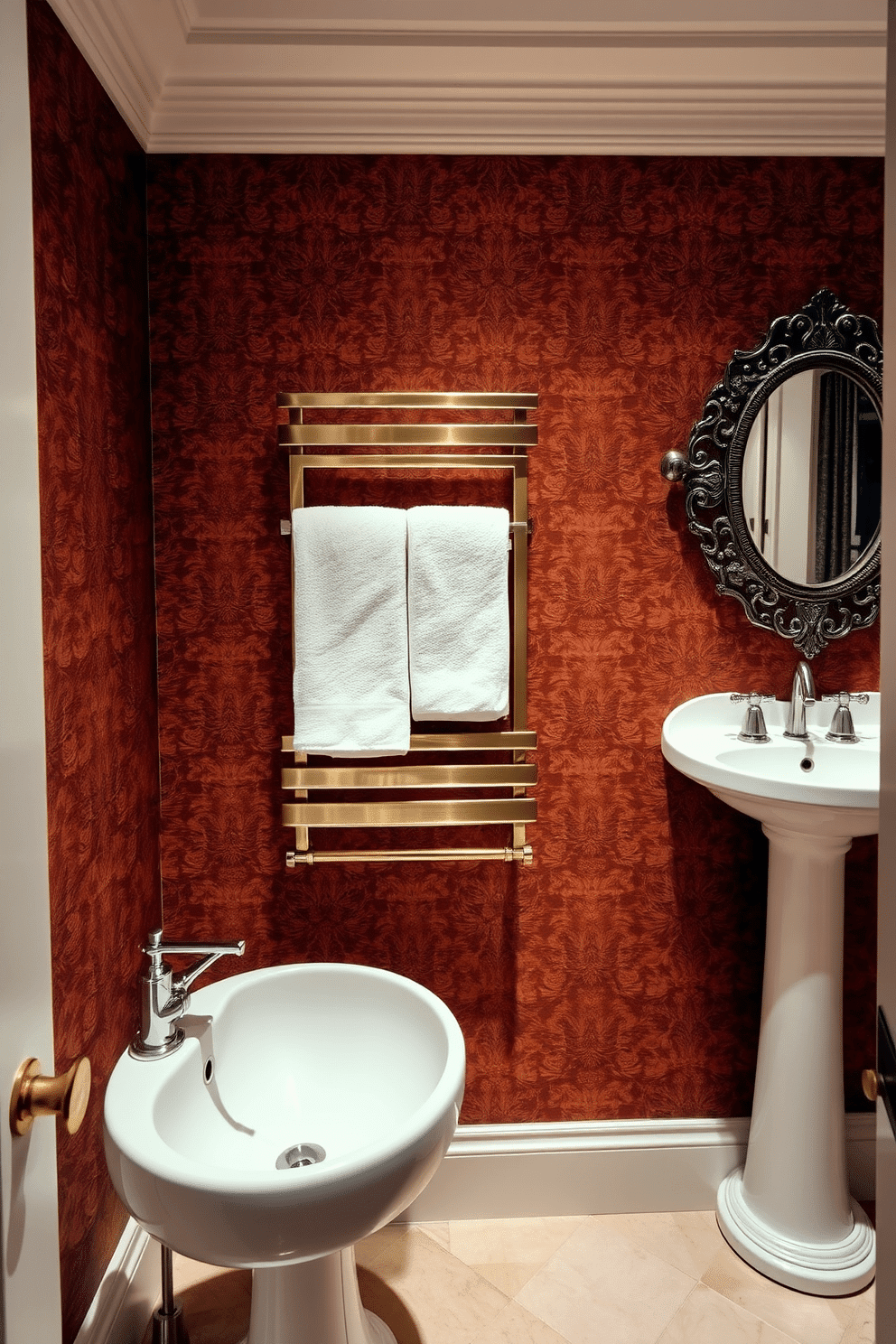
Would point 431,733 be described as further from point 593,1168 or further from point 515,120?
point 515,120

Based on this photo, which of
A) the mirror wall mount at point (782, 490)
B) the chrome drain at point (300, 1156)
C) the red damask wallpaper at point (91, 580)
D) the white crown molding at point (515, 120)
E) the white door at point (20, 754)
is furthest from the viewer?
the mirror wall mount at point (782, 490)

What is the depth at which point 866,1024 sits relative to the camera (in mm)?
1840

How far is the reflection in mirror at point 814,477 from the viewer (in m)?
1.73

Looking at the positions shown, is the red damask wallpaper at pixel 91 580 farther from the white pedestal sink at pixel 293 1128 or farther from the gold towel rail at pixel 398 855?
the gold towel rail at pixel 398 855

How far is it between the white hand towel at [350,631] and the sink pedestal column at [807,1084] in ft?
2.64

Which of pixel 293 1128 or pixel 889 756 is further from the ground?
pixel 889 756

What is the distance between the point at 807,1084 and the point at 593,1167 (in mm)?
498

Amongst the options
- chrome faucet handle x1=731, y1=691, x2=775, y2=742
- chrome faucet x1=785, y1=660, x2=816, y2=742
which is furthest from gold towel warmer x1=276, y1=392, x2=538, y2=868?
chrome faucet x1=785, y1=660, x2=816, y2=742

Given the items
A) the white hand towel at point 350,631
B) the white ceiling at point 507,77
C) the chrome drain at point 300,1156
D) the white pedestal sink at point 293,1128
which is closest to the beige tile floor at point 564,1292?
the white pedestal sink at point 293,1128

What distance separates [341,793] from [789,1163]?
1151mm

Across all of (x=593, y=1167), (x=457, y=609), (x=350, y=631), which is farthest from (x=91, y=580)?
(x=593, y=1167)

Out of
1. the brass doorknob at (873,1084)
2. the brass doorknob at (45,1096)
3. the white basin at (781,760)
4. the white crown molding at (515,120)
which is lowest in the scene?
the brass doorknob at (873,1084)

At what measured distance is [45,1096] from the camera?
1.99ft

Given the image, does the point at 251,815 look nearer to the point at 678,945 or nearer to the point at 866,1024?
the point at 678,945
